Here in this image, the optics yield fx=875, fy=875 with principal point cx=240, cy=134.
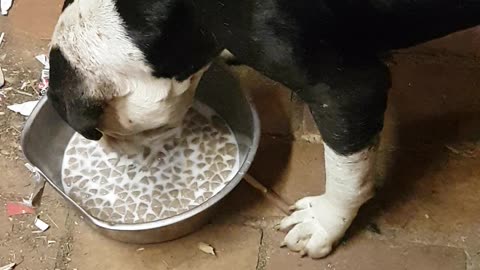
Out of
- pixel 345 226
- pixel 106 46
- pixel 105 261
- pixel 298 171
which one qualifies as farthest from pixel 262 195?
pixel 106 46

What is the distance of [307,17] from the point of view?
125 cm

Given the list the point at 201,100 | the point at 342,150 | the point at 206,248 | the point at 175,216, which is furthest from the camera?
the point at 201,100

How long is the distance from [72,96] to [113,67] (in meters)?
0.09

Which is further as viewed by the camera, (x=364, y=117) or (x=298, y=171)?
(x=298, y=171)

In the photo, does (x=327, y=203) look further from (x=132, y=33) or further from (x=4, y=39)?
(x=4, y=39)

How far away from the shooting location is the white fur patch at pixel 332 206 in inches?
58.1

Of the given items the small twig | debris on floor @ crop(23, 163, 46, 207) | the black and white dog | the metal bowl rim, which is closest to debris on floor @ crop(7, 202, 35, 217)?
debris on floor @ crop(23, 163, 46, 207)

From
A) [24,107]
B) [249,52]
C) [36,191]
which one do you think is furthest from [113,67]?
[24,107]

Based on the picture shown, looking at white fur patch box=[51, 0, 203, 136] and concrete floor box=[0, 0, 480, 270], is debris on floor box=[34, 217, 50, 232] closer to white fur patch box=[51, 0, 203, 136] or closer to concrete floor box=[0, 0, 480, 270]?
concrete floor box=[0, 0, 480, 270]

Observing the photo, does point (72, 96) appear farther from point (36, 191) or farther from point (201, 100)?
point (201, 100)

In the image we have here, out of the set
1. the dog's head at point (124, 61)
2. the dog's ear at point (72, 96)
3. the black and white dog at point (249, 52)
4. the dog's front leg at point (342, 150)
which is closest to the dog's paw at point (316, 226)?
the dog's front leg at point (342, 150)

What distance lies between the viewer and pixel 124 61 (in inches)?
53.5

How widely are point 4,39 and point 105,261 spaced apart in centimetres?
62

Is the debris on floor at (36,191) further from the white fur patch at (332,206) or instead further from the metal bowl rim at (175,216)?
the white fur patch at (332,206)
